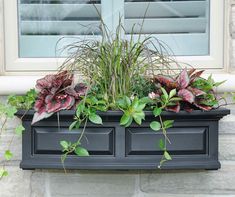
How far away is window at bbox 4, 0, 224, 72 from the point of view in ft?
7.79

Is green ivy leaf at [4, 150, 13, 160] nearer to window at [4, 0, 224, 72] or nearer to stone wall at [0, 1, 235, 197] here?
stone wall at [0, 1, 235, 197]

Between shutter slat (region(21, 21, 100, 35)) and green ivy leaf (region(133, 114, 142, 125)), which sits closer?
green ivy leaf (region(133, 114, 142, 125))

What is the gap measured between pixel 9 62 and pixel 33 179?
493 mm

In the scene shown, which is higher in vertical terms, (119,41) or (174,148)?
(119,41)

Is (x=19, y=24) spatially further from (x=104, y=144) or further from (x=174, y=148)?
(x=174, y=148)

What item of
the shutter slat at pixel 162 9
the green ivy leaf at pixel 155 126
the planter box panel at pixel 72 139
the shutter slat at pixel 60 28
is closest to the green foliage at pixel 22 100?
the planter box panel at pixel 72 139

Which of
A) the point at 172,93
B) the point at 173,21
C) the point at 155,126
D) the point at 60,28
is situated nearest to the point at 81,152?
the point at 155,126

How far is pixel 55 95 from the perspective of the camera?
207cm

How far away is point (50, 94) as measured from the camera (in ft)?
6.81

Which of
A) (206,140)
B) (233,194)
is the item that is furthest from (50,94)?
(233,194)

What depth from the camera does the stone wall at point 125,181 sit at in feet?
7.43

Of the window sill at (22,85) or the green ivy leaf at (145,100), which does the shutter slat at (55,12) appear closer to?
the window sill at (22,85)

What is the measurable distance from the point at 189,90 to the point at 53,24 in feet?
2.25

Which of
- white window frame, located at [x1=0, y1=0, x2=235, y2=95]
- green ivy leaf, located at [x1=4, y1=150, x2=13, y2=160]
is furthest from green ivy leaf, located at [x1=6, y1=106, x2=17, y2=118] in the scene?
white window frame, located at [x1=0, y1=0, x2=235, y2=95]
